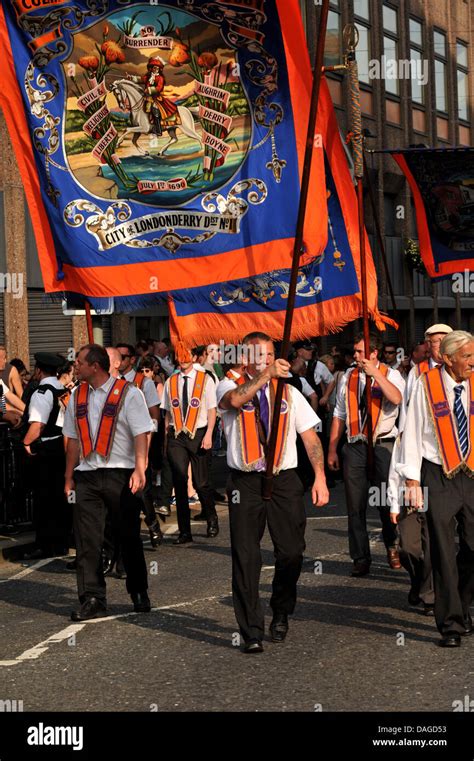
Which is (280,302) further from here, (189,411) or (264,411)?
(189,411)

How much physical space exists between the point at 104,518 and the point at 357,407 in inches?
96.8

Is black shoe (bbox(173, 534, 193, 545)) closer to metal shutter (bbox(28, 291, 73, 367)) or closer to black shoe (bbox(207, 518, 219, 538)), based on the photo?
black shoe (bbox(207, 518, 219, 538))

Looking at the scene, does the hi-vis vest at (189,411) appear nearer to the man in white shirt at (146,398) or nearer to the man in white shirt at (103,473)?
the man in white shirt at (146,398)

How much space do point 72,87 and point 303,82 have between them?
5.99 feet

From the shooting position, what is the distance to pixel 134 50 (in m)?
10.8

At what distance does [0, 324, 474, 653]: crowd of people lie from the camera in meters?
8.04

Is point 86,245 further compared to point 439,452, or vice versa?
point 86,245

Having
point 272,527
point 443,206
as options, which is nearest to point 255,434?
point 272,527

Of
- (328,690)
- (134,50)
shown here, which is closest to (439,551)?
(328,690)

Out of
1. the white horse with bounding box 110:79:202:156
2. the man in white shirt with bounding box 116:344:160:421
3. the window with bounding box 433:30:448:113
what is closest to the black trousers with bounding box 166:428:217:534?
the man in white shirt with bounding box 116:344:160:421

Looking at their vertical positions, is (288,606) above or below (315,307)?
below

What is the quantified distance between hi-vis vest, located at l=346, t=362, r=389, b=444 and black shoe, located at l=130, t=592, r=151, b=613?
2.33m
